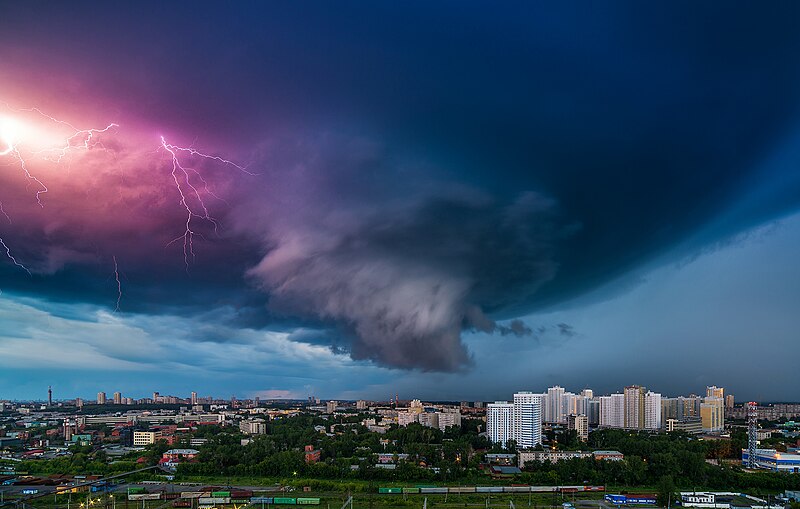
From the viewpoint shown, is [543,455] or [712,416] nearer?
[543,455]

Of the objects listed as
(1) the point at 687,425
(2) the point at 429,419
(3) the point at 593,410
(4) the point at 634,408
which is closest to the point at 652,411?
(4) the point at 634,408

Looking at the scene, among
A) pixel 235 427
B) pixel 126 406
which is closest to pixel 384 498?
pixel 235 427

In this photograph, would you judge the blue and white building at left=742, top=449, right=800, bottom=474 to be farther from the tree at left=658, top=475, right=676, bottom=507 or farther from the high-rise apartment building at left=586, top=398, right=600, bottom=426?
the high-rise apartment building at left=586, top=398, right=600, bottom=426

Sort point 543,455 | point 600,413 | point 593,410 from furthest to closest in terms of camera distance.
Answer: point 593,410, point 600,413, point 543,455

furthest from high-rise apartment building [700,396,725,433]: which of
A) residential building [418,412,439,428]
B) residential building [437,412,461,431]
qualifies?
residential building [418,412,439,428]

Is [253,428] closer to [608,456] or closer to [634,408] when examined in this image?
[608,456]

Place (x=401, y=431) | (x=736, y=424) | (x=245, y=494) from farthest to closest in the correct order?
(x=736, y=424) → (x=401, y=431) → (x=245, y=494)

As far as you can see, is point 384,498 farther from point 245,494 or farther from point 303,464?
point 303,464
